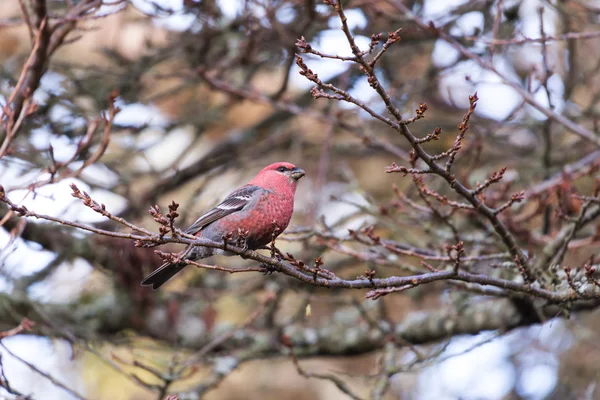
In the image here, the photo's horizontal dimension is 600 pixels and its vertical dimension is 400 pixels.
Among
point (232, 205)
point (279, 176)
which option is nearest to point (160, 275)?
point (232, 205)

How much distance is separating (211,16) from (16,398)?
3738mm

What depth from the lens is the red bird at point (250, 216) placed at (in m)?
4.38

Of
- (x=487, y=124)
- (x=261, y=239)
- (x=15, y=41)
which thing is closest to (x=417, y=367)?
(x=261, y=239)

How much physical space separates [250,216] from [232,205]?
12.4 inches

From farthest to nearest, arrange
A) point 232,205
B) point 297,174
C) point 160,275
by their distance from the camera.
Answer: point 297,174, point 232,205, point 160,275

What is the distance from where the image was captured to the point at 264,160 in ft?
25.8

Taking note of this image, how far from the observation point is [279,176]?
4.98 meters

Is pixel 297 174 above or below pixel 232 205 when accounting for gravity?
above

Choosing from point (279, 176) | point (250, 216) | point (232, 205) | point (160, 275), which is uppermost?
point (279, 176)

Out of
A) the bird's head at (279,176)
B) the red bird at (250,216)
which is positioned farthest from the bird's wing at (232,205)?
the bird's head at (279,176)

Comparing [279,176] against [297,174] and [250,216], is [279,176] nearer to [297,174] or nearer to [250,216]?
[297,174]

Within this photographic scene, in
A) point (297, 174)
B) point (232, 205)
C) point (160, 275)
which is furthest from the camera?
point (297, 174)

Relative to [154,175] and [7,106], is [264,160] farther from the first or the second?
[7,106]

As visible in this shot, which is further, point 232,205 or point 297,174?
point 297,174
